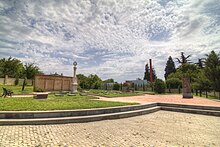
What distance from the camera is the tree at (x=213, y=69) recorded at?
18.1m

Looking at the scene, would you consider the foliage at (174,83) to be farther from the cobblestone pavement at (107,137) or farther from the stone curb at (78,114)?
the cobblestone pavement at (107,137)

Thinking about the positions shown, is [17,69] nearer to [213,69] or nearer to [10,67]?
[10,67]

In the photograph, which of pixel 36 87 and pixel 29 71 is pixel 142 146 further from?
pixel 29 71

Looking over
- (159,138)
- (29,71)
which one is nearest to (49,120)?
(159,138)

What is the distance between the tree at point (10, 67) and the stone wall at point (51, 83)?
24.5m

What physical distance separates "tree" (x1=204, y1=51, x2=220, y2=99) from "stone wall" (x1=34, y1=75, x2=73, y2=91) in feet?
70.1

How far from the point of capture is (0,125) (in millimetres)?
4777

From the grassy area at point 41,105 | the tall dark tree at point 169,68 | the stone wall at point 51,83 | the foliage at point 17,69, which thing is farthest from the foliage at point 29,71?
the tall dark tree at point 169,68

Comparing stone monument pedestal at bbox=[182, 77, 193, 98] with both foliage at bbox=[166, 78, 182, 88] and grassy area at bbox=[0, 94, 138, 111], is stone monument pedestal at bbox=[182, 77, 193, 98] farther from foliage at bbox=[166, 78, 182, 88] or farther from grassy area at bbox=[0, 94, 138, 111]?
foliage at bbox=[166, 78, 182, 88]

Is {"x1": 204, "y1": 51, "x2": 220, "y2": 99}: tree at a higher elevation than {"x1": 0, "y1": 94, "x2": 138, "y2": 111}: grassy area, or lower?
higher

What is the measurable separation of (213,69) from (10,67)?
47944 millimetres

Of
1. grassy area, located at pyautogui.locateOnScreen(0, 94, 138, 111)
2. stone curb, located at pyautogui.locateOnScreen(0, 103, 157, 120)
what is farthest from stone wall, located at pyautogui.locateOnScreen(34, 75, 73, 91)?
stone curb, located at pyautogui.locateOnScreen(0, 103, 157, 120)

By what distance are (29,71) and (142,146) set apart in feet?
143

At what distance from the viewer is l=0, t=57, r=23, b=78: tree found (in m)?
38.1
